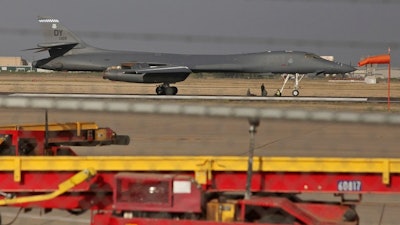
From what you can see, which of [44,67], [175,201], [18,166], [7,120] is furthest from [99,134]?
[44,67]

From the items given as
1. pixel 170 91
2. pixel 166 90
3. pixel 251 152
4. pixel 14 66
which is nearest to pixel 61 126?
pixel 251 152

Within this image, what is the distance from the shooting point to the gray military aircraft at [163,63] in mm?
35875

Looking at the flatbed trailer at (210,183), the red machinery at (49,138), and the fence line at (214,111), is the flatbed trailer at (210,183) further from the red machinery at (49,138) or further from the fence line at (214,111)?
the red machinery at (49,138)

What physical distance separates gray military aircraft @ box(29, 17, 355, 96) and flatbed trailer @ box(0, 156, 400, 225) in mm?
30400

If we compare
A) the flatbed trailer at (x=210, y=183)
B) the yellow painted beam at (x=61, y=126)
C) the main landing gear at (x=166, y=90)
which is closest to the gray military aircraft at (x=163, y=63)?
the main landing gear at (x=166, y=90)

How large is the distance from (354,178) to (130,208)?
71.9 inches

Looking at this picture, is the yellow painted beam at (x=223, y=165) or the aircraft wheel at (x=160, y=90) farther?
the aircraft wheel at (x=160, y=90)

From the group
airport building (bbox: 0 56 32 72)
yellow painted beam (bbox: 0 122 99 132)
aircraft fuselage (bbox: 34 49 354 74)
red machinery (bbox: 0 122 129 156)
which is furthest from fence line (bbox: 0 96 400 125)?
airport building (bbox: 0 56 32 72)

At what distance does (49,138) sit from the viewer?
25.4ft

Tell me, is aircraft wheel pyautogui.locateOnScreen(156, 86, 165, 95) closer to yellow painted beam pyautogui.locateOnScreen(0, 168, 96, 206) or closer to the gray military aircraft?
the gray military aircraft

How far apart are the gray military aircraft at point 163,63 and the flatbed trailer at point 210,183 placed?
3040cm

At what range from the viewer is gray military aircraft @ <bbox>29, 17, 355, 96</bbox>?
35.9 m

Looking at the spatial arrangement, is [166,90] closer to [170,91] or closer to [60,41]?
[170,91]

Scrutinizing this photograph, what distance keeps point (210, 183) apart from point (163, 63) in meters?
32.5
